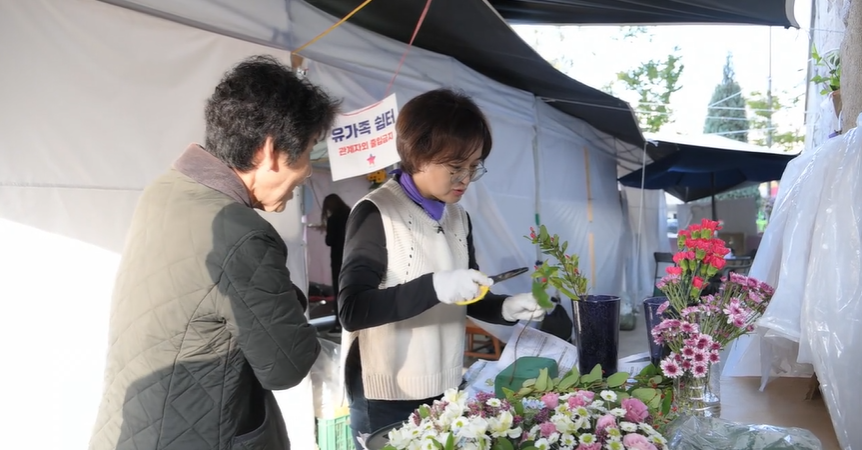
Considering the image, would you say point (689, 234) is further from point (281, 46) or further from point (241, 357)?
point (281, 46)

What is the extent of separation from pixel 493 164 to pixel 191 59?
2609mm

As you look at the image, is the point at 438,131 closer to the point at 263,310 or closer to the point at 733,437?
the point at 263,310

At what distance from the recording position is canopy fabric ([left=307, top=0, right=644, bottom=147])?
9.41ft

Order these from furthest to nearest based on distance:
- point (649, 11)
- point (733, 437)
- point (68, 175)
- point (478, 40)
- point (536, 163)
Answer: point (536, 163) < point (478, 40) < point (649, 11) < point (68, 175) < point (733, 437)

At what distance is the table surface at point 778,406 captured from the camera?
1.09 meters

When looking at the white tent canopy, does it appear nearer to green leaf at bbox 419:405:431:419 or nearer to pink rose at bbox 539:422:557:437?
green leaf at bbox 419:405:431:419

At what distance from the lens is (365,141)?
2555mm

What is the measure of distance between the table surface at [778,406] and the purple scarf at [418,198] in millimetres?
802

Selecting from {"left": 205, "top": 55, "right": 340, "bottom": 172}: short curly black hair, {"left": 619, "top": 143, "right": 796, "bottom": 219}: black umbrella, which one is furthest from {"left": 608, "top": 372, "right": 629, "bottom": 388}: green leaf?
{"left": 619, "top": 143, "right": 796, "bottom": 219}: black umbrella

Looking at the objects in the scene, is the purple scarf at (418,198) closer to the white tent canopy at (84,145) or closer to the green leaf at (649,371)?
the green leaf at (649,371)

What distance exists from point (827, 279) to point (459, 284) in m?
0.74

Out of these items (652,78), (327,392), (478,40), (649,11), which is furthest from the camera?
(652,78)

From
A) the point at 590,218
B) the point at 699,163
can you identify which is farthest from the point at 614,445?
the point at 699,163

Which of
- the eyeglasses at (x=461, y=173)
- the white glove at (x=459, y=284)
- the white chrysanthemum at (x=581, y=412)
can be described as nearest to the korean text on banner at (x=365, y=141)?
the eyeglasses at (x=461, y=173)
